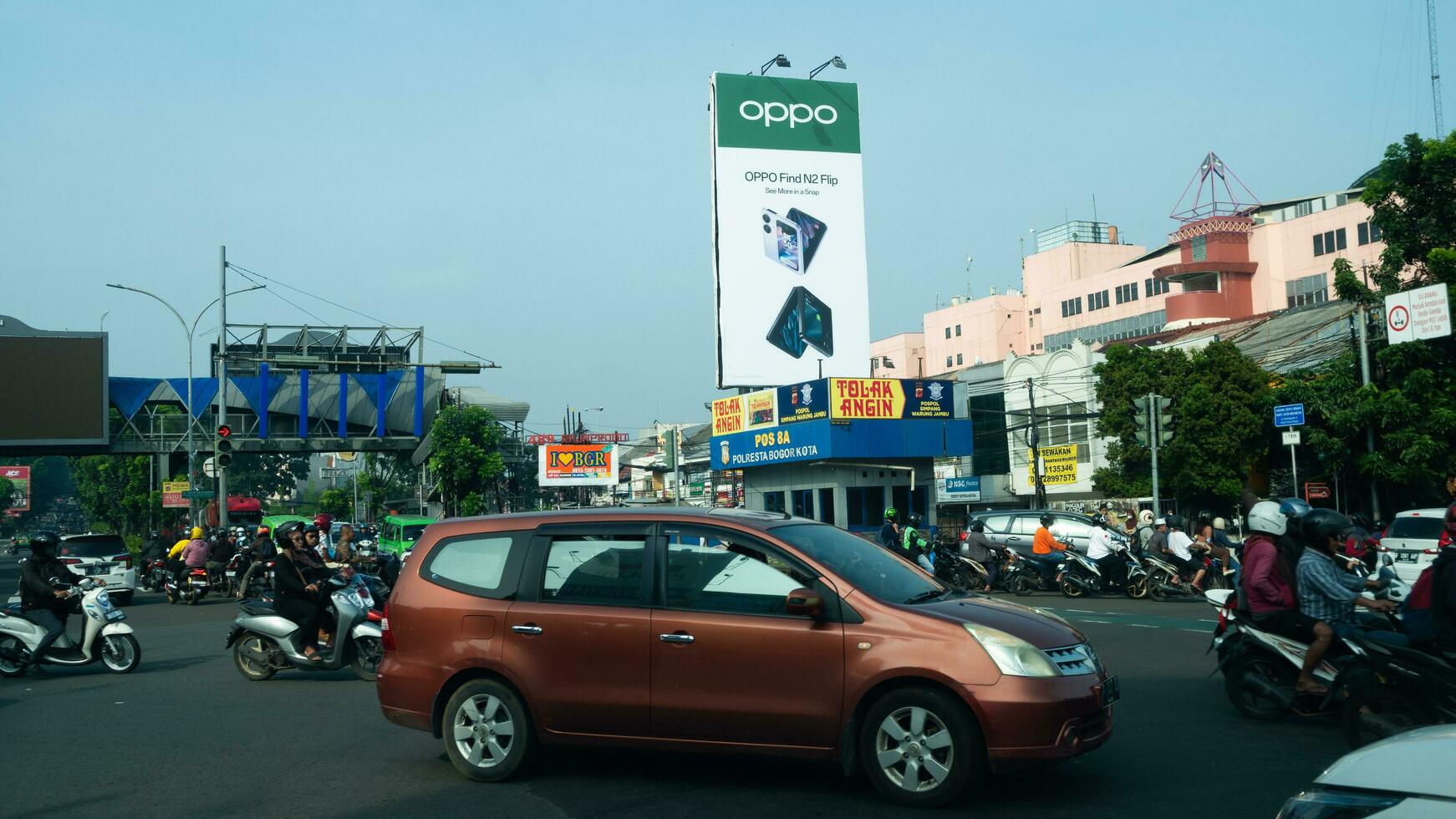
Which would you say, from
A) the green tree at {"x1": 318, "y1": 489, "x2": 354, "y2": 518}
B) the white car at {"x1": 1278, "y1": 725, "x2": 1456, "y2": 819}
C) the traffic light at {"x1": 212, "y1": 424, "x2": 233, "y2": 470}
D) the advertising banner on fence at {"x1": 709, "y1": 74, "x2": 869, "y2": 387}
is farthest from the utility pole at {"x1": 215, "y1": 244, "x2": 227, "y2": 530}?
the green tree at {"x1": 318, "y1": 489, "x2": 354, "y2": 518}

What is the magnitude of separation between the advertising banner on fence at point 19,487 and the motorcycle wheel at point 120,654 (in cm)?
13718

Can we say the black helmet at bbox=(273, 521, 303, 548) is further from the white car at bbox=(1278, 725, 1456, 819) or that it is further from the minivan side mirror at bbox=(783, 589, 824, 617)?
the white car at bbox=(1278, 725, 1456, 819)

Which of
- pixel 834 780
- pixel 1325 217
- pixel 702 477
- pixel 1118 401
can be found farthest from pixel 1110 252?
pixel 834 780

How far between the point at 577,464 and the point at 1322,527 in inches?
2528

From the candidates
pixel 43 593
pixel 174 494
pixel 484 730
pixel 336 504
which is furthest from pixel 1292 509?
pixel 336 504

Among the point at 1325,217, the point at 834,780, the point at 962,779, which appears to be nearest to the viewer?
the point at 962,779

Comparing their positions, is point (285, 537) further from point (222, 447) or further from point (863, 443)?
point (863, 443)

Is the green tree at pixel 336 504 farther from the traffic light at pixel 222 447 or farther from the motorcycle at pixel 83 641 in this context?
the motorcycle at pixel 83 641

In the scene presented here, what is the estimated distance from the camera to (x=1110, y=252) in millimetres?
88562

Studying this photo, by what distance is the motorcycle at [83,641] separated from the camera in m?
13.4

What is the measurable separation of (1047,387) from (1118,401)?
1015 cm

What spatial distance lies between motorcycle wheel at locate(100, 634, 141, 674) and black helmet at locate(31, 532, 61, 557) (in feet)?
3.82

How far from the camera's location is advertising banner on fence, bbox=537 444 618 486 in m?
70.3

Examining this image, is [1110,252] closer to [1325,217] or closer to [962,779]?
[1325,217]
